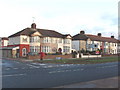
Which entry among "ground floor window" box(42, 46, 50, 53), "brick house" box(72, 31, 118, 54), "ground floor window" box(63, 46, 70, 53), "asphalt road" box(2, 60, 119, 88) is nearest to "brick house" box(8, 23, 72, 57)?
"ground floor window" box(42, 46, 50, 53)

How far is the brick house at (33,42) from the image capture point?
4562 cm

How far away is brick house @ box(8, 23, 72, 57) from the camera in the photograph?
45.6 m

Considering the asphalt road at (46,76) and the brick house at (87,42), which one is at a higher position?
the brick house at (87,42)

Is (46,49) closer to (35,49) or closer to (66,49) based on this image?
(35,49)

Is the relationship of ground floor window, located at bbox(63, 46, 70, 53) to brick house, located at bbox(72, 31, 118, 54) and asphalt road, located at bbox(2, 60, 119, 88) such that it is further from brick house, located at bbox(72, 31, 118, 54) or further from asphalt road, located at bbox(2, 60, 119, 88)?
asphalt road, located at bbox(2, 60, 119, 88)

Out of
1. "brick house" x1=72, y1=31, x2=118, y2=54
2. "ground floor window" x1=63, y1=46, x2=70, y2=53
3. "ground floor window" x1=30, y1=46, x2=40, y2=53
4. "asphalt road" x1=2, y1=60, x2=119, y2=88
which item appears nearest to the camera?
"asphalt road" x1=2, y1=60, x2=119, y2=88

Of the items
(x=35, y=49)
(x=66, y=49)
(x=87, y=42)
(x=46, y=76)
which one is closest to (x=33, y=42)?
(x=35, y=49)

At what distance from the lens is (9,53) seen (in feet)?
151

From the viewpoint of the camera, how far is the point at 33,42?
4666cm

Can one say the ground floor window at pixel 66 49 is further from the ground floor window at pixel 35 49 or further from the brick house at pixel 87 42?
the ground floor window at pixel 35 49

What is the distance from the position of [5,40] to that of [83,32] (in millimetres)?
39820

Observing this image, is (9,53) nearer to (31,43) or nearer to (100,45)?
(31,43)

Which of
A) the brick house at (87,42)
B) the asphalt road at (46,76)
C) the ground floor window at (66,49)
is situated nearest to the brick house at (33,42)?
the ground floor window at (66,49)

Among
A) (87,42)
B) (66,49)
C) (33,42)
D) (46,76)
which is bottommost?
(46,76)
